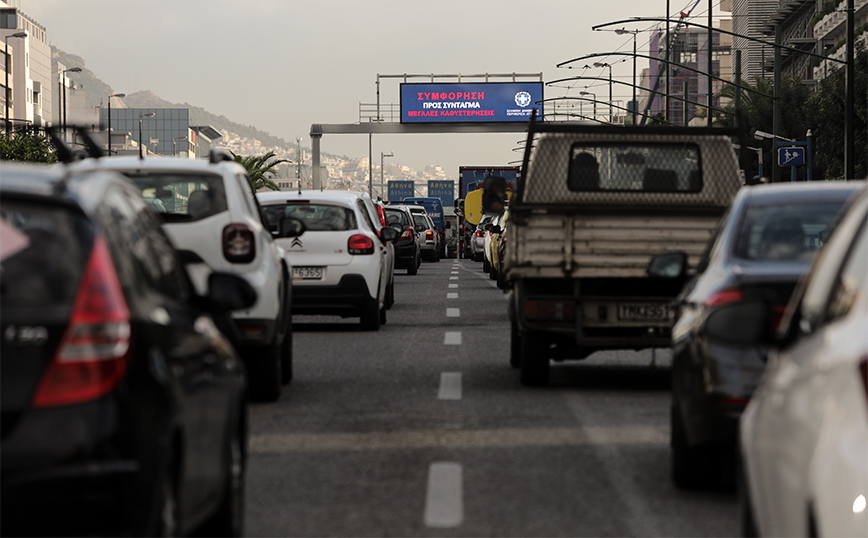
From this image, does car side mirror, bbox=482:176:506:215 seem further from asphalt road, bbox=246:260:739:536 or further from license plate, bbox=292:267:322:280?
license plate, bbox=292:267:322:280

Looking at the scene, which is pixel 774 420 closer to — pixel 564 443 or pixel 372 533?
pixel 372 533

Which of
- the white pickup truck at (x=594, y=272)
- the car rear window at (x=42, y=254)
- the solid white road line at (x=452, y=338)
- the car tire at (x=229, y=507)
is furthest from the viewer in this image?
the solid white road line at (x=452, y=338)

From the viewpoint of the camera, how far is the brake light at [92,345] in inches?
150

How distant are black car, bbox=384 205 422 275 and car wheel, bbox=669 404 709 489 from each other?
1153 inches

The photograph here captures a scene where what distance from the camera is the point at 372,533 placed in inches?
247

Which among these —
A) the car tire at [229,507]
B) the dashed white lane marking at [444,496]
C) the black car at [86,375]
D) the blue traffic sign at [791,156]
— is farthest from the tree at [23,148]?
the black car at [86,375]

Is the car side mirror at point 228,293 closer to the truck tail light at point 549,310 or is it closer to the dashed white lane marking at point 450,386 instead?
the dashed white lane marking at point 450,386

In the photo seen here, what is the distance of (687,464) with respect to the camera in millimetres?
7223

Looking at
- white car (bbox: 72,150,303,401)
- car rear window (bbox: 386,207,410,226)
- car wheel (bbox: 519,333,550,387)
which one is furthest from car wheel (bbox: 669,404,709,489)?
car rear window (bbox: 386,207,410,226)

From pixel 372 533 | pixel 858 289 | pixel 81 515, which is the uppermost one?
pixel 858 289

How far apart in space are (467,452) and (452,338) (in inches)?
333

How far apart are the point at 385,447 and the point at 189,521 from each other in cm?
406

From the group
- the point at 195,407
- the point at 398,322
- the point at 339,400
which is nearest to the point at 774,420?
the point at 195,407

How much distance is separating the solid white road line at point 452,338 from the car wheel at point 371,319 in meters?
0.87
